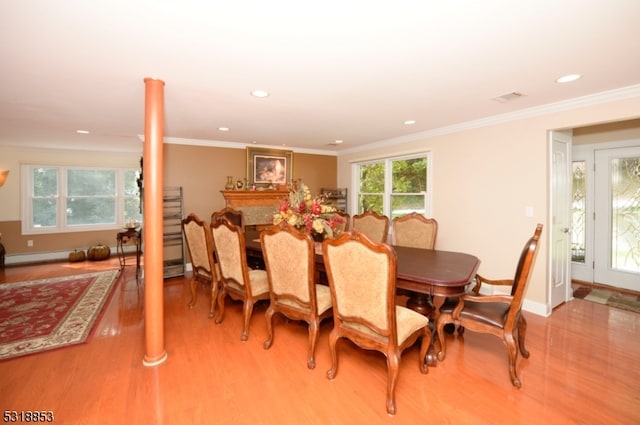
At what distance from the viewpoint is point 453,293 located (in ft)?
6.84

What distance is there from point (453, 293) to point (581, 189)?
12.5ft

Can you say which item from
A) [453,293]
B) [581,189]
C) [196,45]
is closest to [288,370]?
[453,293]

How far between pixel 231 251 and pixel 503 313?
226 centimetres

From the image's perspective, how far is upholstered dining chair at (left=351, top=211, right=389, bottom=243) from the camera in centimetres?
394

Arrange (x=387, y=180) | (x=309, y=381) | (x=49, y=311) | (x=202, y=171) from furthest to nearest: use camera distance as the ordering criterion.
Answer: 1. (x=387, y=180)
2. (x=202, y=171)
3. (x=49, y=311)
4. (x=309, y=381)

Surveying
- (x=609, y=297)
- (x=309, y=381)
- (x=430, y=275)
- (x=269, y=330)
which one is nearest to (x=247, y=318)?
(x=269, y=330)

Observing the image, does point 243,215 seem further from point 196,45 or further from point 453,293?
point 453,293

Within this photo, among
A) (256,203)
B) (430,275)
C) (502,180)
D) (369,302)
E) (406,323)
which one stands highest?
(502,180)

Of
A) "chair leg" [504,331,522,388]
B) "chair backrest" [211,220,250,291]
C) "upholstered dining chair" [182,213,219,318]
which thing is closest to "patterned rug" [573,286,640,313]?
"chair leg" [504,331,522,388]

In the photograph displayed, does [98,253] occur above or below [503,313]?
below

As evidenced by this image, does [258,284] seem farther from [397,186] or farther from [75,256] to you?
[75,256]

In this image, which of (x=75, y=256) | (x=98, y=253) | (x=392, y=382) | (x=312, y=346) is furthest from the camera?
(x=98, y=253)

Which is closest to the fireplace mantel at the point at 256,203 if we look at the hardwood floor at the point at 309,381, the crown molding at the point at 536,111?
the crown molding at the point at 536,111

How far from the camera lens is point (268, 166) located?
5.64 meters
